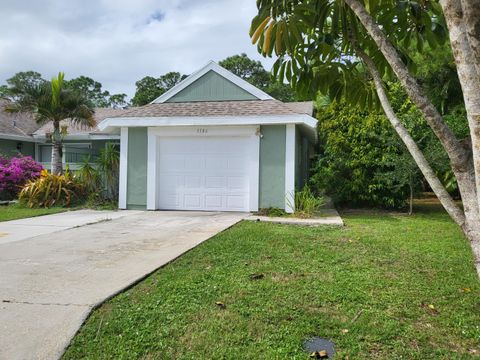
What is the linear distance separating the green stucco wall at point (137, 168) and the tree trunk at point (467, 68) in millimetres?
10721

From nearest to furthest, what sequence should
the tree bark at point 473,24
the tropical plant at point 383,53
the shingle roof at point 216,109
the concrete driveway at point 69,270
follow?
the tree bark at point 473,24 < the tropical plant at point 383,53 < the concrete driveway at point 69,270 < the shingle roof at point 216,109

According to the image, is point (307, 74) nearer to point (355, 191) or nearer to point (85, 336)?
point (85, 336)

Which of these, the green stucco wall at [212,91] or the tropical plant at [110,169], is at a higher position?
the green stucco wall at [212,91]

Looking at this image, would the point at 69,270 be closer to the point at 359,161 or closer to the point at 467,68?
the point at 467,68

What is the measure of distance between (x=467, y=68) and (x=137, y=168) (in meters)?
11.0

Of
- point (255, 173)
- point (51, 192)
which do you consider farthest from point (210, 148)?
point (51, 192)

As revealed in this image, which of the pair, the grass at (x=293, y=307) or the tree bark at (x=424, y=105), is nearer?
the tree bark at (x=424, y=105)

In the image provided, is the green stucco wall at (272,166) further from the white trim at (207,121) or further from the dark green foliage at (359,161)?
the dark green foliage at (359,161)

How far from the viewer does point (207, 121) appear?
1129 cm

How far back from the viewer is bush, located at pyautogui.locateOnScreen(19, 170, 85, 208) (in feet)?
41.7

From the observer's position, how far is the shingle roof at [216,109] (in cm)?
1123

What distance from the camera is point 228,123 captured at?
11.2 m

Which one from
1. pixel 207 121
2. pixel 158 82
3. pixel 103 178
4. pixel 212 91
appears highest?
pixel 158 82

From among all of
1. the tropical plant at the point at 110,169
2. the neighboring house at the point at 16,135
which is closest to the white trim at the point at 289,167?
the tropical plant at the point at 110,169
